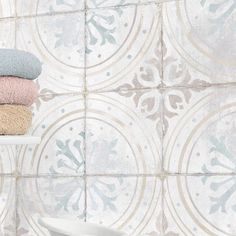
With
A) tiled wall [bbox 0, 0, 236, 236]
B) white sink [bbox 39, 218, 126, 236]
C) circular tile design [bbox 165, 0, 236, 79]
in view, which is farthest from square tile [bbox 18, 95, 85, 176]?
circular tile design [bbox 165, 0, 236, 79]

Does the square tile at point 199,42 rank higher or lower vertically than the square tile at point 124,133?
higher

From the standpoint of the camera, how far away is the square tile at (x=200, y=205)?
85 cm

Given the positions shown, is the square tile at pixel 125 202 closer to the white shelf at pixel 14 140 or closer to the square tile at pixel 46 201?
the square tile at pixel 46 201

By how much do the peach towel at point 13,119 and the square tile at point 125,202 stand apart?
6.8 inches

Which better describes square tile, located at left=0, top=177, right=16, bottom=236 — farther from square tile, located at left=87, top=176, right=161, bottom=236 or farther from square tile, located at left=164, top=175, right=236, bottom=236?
square tile, located at left=164, top=175, right=236, bottom=236

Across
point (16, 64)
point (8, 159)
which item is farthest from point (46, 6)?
point (8, 159)

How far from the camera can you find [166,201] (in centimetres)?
89

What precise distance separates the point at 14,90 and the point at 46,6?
0.77 feet

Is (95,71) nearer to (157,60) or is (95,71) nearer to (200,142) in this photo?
(157,60)

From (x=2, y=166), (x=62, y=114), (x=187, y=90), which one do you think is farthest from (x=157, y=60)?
(x=2, y=166)

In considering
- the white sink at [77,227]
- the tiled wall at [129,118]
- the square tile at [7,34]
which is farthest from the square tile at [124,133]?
the square tile at [7,34]

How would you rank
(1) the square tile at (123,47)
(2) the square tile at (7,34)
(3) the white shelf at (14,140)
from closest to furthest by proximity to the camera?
1. (3) the white shelf at (14,140)
2. (1) the square tile at (123,47)
3. (2) the square tile at (7,34)

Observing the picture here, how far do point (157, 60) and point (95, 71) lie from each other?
0.40 feet

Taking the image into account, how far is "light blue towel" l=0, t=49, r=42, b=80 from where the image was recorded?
2.72 feet
